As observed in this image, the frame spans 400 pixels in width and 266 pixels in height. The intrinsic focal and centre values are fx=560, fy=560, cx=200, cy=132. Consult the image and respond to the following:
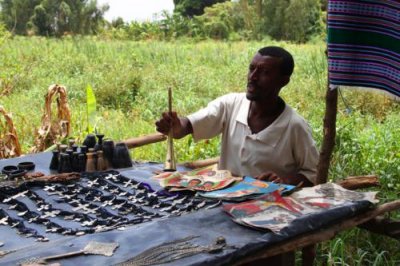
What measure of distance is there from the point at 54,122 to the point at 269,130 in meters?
2.01

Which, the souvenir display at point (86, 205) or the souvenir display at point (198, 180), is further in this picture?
the souvenir display at point (198, 180)

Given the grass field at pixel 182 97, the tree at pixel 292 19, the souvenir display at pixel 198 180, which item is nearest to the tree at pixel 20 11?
the grass field at pixel 182 97

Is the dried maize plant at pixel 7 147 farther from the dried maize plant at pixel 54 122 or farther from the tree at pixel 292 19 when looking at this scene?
the tree at pixel 292 19

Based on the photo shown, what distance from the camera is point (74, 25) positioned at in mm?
19688

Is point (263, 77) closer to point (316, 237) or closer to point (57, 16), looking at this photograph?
point (316, 237)

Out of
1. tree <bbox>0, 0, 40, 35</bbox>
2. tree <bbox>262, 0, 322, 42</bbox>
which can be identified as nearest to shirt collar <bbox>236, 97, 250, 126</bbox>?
tree <bbox>262, 0, 322, 42</bbox>

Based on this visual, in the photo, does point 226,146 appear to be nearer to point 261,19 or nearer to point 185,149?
point 185,149

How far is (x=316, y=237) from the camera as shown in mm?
1966

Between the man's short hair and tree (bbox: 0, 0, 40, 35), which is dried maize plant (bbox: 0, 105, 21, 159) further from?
tree (bbox: 0, 0, 40, 35)

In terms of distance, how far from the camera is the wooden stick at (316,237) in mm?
1781

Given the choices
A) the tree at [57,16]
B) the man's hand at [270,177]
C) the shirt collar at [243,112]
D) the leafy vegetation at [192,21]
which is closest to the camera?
the man's hand at [270,177]

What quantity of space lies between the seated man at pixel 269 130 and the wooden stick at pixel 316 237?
1.42ft

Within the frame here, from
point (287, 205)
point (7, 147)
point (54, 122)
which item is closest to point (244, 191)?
point (287, 205)

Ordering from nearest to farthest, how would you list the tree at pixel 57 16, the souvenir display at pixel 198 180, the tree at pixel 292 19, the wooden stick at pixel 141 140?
the souvenir display at pixel 198 180
the wooden stick at pixel 141 140
the tree at pixel 292 19
the tree at pixel 57 16
